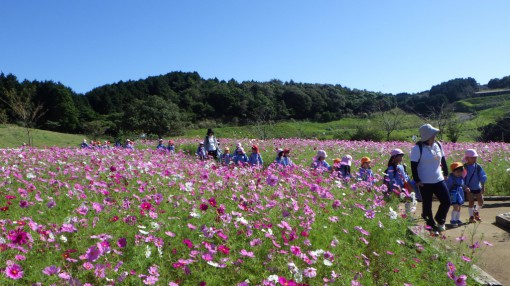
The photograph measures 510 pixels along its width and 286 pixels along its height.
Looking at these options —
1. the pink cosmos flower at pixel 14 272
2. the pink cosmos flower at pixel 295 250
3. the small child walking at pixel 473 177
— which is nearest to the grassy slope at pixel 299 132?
the small child walking at pixel 473 177

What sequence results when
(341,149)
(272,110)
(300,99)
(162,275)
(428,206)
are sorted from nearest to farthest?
(162,275)
(428,206)
(341,149)
(272,110)
(300,99)

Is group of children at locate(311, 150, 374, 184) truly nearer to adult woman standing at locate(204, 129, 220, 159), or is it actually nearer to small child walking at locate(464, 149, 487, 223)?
small child walking at locate(464, 149, 487, 223)

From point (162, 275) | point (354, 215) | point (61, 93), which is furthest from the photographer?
point (61, 93)

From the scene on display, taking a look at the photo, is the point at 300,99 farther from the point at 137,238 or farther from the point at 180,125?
the point at 137,238

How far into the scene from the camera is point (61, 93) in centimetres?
5134

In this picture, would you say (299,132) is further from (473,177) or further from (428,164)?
(428,164)

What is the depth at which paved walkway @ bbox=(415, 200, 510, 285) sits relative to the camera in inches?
159

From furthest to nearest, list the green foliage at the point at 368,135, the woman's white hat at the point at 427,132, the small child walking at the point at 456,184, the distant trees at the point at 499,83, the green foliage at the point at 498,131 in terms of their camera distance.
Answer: the distant trees at the point at 499,83 → the green foliage at the point at 498,131 → the green foliage at the point at 368,135 → the small child walking at the point at 456,184 → the woman's white hat at the point at 427,132

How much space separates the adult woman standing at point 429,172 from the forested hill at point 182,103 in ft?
109

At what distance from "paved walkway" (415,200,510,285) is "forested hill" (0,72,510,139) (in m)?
32.6

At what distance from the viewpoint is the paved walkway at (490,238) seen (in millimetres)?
4047

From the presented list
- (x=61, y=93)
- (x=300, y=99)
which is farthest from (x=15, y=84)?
(x=300, y=99)

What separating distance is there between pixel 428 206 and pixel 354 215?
5.45 ft

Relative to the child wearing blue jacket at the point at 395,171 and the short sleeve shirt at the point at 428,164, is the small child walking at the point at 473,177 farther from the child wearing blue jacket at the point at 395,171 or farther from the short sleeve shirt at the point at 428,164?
the short sleeve shirt at the point at 428,164
